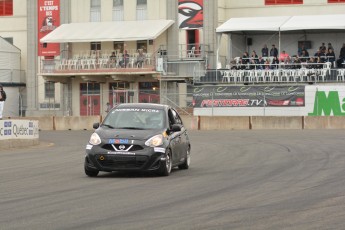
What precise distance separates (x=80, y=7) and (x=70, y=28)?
206 centimetres

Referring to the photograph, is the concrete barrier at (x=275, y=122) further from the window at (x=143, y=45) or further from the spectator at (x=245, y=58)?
the window at (x=143, y=45)

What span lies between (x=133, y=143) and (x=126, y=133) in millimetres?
389

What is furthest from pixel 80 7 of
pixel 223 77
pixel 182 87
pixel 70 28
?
pixel 223 77

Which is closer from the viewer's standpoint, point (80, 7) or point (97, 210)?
point (97, 210)

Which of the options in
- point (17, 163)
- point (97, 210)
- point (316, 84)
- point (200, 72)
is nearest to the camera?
point (97, 210)

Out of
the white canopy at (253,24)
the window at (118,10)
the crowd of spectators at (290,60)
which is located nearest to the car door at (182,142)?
the crowd of spectators at (290,60)

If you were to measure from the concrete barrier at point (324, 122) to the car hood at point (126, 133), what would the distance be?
27999 mm

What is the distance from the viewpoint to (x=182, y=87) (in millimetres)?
62781

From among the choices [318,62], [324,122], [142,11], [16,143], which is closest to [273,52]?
[318,62]

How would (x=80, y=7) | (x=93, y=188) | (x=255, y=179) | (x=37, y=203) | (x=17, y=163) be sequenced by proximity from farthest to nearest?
(x=80, y=7) → (x=17, y=163) → (x=255, y=179) → (x=93, y=188) → (x=37, y=203)

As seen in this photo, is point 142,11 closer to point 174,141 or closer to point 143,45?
point 143,45

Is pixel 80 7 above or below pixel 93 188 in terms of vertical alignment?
above

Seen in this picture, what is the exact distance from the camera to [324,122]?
4650 centimetres

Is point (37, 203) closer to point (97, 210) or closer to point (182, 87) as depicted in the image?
point (97, 210)
